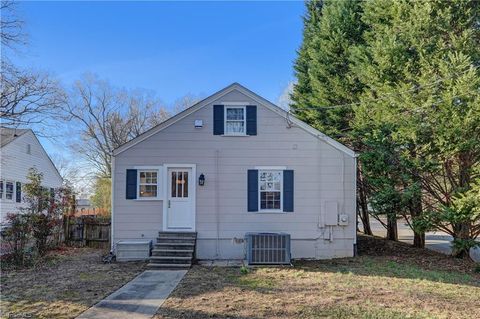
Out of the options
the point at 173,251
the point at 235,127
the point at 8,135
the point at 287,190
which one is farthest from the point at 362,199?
the point at 8,135

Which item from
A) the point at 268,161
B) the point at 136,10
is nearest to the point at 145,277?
the point at 268,161

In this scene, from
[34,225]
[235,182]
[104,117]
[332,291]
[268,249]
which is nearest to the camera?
[332,291]

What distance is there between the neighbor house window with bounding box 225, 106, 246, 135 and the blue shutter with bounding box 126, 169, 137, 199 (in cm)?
302

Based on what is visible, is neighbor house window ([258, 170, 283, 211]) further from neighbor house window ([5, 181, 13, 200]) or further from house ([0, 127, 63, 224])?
neighbor house window ([5, 181, 13, 200])

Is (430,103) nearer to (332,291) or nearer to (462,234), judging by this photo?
(462,234)

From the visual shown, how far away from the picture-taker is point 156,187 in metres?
11.5

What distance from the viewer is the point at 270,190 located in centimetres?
1157

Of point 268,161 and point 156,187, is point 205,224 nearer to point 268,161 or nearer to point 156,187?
point 156,187

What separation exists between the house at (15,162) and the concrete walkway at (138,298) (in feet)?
39.0

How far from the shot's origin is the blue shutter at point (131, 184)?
37.4 feet

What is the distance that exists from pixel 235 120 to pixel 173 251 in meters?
4.21

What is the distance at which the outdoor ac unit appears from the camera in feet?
34.1

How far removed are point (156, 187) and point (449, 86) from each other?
8.99m

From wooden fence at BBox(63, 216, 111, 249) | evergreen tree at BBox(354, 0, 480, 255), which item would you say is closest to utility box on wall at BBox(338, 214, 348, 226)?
evergreen tree at BBox(354, 0, 480, 255)
